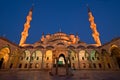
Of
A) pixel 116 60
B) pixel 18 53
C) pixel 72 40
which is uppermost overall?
pixel 72 40

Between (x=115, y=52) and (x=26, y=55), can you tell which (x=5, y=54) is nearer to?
(x=26, y=55)

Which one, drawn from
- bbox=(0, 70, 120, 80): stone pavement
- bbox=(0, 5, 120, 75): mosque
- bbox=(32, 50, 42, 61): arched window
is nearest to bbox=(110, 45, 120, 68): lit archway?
bbox=(0, 5, 120, 75): mosque

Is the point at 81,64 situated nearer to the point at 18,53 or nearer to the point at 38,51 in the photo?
the point at 38,51

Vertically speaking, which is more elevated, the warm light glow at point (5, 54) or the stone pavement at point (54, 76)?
the warm light glow at point (5, 54)

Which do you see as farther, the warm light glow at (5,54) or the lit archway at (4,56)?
the lit archway at (4,56)

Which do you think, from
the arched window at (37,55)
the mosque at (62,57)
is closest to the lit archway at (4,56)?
the mosque at (62,57)

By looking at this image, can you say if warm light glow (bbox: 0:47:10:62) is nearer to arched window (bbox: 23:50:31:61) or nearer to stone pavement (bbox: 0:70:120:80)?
arched window (bbox: 23:50:31:61)

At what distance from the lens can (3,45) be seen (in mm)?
20703

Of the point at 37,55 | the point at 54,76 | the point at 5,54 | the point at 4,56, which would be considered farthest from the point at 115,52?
the point at 4,56

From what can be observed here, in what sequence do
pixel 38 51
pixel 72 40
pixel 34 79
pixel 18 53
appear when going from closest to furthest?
pixel 34 79
pixel 18 53
pixel 38 51
pixel 72 40

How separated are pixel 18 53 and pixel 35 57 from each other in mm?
4180

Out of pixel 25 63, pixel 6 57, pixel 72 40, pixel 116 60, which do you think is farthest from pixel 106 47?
pixel 6 57

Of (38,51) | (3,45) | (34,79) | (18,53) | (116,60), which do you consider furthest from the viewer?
(38,51)

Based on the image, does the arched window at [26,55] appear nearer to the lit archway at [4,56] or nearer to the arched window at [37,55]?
the arched window at [37,55]
